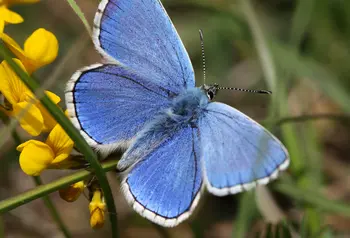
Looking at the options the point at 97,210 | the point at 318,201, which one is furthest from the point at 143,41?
the point at 318,201

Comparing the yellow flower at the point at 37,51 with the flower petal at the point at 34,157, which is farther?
the yellow flower at the point at 37,51

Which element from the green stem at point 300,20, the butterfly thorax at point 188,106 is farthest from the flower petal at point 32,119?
the green stem at point 300,20

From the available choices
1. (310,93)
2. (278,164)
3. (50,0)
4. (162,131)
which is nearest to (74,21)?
(50,0)

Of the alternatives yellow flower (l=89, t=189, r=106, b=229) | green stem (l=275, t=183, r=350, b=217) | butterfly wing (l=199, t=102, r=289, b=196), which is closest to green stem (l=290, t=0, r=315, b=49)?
green stem (l=275, t=183, r=350, b=217)

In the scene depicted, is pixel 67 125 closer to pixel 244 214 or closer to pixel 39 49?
pixel 39 49

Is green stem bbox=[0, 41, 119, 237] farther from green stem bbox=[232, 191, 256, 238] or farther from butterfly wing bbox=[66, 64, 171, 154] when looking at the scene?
green stem bbox=[232, 191, 256, 238]

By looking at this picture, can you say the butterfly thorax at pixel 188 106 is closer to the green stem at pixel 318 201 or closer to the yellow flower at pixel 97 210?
the yellow flower at pixel 97 210

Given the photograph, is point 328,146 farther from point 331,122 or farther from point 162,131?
point 162,131
